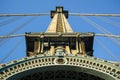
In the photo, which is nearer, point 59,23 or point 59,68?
point 59,68

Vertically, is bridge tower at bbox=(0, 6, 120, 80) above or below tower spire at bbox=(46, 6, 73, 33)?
below

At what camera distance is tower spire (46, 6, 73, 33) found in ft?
122

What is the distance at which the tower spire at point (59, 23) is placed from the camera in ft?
122

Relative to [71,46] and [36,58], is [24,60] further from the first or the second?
[71,46]

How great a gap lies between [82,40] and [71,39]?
126 cm

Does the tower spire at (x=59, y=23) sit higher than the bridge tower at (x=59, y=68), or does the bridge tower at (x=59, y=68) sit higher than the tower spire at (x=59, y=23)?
the tower spire at (x=59, y=23)

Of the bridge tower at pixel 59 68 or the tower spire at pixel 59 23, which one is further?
the tower spire at pixel 59 23

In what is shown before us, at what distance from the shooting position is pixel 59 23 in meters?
41.3

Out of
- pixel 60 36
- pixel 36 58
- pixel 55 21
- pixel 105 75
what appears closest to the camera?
pixel 105 75

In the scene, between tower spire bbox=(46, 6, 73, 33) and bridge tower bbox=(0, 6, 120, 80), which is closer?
bridge tower bbox=(0, 6, 120, 80)

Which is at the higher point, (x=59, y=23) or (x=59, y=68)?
(x=59, y=23)

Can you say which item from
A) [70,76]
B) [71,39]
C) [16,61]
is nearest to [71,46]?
[71,39]

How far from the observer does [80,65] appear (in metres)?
23.4

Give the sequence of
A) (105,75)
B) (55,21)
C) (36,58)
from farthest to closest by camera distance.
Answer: (55,21) < (36,58) < (105,75)
